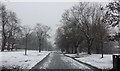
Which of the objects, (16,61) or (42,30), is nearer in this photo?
(16,61)

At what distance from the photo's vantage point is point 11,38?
80312mm

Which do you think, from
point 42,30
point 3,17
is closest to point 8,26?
point 3,17

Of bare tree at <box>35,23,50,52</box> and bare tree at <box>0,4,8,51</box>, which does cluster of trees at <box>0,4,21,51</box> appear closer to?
bare tree at <box>0,4,8,51</box>

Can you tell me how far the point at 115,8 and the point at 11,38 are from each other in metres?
64.0

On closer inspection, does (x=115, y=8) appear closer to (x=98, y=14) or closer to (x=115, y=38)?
(x=115, y=38)

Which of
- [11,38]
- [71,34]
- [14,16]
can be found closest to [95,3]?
[71,34]

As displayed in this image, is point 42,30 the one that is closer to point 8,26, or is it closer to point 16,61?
point 8,26

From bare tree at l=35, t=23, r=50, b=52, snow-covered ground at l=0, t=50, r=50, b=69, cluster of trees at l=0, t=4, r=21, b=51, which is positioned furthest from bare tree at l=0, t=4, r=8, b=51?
Answer: bare tree at l=35, t=23, r=50, b=52

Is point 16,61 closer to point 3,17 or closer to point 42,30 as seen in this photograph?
point 3,17

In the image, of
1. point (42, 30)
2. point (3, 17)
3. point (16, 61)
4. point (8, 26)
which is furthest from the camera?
point (42, 30)

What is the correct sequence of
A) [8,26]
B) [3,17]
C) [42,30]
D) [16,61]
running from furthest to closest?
[42,30], [8,26], [3,17], [16,61]

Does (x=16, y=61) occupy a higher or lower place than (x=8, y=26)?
lower

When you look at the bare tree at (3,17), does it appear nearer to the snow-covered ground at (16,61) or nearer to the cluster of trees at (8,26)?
the cluster of trees at (8,26)

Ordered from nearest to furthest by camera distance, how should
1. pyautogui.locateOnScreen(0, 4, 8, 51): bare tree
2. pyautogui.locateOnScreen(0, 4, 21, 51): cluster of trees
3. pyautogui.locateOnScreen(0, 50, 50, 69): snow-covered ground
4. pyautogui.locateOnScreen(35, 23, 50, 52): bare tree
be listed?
pyautogui.locateOnScreen(0, 50, 50, 69): snow-covered ground < pyautogui.locateOnScreen(0, 4, 8, 51): bare tree < pyautogui.locateOnScreen(0, 4, 21, 51): cluster of trees < pyautogui.locateOnScreen(35, 23, 50, 52): bare tree
